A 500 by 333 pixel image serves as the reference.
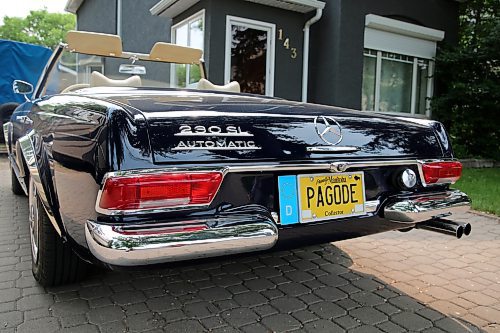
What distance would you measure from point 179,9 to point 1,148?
4767mm

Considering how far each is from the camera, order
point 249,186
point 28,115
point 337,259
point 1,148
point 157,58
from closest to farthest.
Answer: point 249,186
point 28,115
point 337,259
point 157,58
point 1,148

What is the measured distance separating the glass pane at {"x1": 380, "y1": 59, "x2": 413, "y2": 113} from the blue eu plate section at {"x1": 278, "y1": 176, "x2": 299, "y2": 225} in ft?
28.2

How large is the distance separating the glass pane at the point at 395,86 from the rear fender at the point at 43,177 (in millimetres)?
8638

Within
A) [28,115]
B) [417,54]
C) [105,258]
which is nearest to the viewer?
→ [105,258]

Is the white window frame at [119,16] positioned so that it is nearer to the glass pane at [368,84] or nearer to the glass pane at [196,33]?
the glass pane at [196,33]

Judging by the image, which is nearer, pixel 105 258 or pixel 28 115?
pixel 105 258

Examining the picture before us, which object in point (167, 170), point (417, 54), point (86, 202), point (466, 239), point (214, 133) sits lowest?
point (466, 239)

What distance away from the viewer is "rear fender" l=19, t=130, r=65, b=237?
2.09 m

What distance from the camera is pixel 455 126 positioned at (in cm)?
1027

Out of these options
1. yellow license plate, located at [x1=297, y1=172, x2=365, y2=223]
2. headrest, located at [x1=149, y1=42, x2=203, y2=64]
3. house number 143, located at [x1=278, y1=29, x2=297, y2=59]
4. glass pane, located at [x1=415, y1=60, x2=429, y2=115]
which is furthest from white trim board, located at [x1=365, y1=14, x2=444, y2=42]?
yellow license plate, located at [x1=297, y1=172, x2=365, y2=223]

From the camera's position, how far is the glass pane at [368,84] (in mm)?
9516

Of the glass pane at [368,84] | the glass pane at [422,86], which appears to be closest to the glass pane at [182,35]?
the glass pane at [368,84]

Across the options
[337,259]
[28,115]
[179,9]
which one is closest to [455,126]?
[179,9]

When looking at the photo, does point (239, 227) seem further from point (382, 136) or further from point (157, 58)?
point (157, 58)
